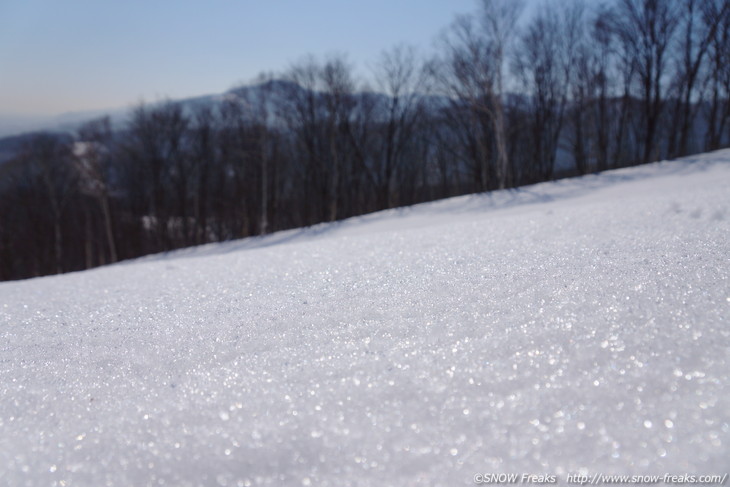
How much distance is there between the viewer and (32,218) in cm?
3266

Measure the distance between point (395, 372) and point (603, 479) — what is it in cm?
65

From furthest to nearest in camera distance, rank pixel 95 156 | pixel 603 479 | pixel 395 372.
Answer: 1. pixel 95 156
2. pixel 395 372
3. pixel 603 479

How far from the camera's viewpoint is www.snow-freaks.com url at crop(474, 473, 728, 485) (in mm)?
1002

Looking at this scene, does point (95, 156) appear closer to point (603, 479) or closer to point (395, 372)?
point (395, 372)

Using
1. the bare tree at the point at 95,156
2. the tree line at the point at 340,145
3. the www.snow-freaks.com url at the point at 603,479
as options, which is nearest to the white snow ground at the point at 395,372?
the www.snow-freaks.com url at the point at 603,479

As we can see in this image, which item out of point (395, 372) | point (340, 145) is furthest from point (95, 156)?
point (395, 372)

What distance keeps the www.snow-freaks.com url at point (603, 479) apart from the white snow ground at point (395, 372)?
2 cm

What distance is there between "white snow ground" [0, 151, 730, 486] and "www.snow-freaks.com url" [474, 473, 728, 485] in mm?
16

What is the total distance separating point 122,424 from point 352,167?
85.3 feet

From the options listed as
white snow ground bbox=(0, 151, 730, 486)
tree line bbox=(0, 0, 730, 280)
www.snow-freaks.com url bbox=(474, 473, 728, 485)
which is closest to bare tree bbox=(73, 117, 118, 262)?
tree line bbox=(0, 0, 730, 280)

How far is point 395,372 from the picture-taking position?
1.50 metres

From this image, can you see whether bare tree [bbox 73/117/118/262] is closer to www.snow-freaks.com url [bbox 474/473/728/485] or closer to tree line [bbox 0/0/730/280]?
tree line [bbox 0/0/730/280]

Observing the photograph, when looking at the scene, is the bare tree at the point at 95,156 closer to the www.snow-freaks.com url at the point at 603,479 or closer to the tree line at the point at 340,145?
the tree line at the point at 340,145

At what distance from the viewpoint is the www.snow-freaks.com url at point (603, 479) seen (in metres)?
1.00
